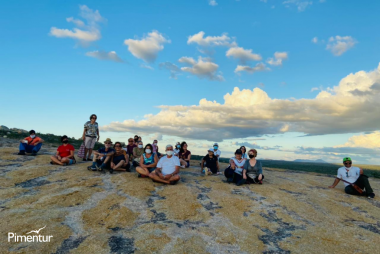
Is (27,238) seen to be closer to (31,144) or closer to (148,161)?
(148,161)

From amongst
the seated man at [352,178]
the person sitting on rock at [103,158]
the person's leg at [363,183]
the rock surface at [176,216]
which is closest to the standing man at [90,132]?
the person sitting on rock at [103,158]

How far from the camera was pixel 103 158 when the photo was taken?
9.51 metres

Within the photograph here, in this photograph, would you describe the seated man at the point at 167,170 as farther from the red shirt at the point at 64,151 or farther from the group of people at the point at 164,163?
the red shirt at the point at 64,151

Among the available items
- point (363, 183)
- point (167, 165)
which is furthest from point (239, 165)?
point (363, 183)

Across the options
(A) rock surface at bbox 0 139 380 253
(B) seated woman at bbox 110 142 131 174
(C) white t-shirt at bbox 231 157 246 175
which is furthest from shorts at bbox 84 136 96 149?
(C) white t-shirt at bbox 231 157 246 175

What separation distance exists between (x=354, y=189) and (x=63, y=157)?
11.2 m

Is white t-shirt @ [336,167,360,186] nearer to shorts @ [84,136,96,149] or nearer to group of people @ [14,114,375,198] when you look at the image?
group of people @ [14,114,375,198]

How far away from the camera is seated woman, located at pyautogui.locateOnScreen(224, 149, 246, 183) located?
28.7 feet

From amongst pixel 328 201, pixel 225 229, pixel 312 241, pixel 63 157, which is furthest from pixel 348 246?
pixel 63 157

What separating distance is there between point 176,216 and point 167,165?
292 cm

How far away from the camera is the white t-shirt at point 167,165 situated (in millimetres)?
8330

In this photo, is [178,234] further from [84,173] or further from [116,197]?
[84,173]

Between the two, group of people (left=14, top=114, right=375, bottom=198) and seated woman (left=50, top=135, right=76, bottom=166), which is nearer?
group of people (left=14, top=114, right=375, bottom=198)

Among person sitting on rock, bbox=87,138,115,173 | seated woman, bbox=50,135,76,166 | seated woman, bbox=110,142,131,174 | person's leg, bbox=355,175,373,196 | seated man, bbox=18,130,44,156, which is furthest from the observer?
seated man, bbox=18,130,44,156
